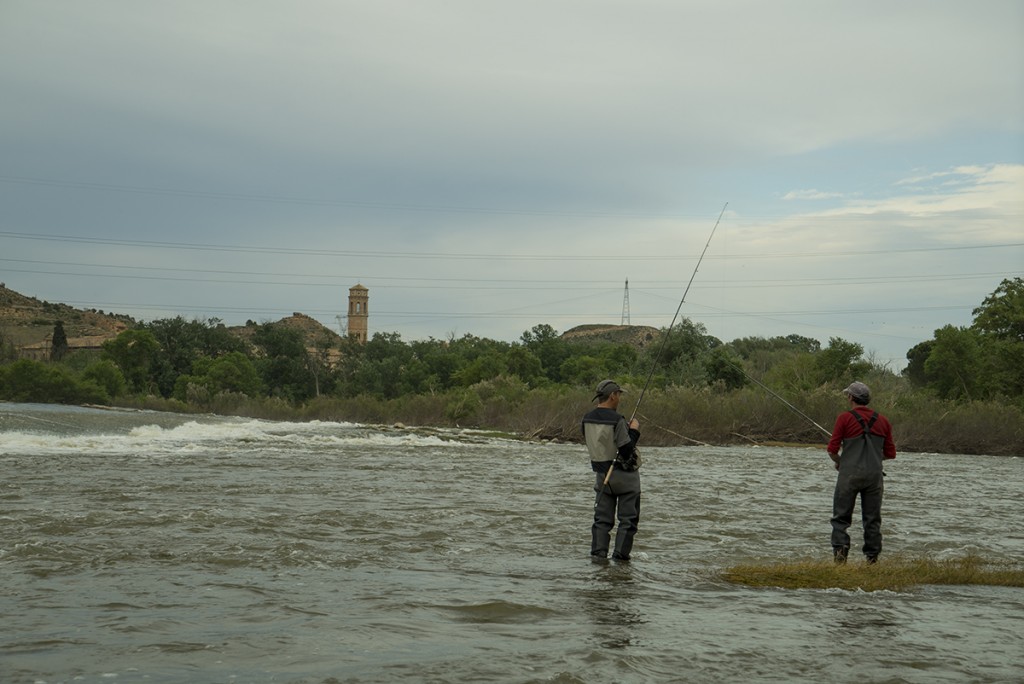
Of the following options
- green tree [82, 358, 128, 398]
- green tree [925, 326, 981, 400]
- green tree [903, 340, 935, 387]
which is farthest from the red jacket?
green tree [903, 340, 935, 387]

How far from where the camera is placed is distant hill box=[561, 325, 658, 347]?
12925 cm

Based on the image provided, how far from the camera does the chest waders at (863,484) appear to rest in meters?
9.17

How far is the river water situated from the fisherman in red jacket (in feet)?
3.14

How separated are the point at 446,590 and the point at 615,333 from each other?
12866 centimetres

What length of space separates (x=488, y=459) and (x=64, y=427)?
46.3 feet

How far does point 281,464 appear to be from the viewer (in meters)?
21.8

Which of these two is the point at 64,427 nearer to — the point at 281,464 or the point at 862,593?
the point at 281,464

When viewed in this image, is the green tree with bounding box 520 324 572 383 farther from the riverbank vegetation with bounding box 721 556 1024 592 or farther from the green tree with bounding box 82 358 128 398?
the riverbank vegetation with bounding box 721 556 1024 592

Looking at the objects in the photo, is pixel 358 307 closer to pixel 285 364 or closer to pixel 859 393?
pixel 285 364

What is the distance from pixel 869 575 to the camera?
8.67m

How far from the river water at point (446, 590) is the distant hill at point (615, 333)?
110785 millimetres

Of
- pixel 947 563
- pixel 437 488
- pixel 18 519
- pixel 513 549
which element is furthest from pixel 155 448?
pixel 947 563

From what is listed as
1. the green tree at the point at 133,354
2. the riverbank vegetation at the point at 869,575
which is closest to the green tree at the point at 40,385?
the green tree at the point at 133,354

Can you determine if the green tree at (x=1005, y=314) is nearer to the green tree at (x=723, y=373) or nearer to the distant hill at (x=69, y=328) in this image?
the green tree at (x=723, y=373)
